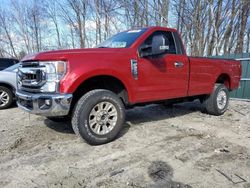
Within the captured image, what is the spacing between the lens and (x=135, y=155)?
3.78 m

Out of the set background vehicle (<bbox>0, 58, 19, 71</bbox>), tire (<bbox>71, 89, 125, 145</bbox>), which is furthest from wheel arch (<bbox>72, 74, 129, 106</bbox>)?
background vehicle (<bbox>0, 58, 19, 71</bbox>)

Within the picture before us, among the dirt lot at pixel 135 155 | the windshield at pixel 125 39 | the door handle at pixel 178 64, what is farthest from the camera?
the door handle at pixel 178 64

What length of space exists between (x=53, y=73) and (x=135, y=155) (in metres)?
1.74

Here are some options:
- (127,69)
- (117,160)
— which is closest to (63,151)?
(117,160)

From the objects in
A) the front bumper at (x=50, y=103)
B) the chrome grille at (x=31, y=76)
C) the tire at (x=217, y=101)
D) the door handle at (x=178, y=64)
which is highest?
the door handle at (x=178, y=64)

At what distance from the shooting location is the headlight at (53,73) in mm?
3787

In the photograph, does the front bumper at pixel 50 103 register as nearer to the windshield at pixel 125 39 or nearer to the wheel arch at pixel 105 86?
the wheel arch at pixel 105 86

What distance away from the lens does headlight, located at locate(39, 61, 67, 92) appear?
3.79 metres

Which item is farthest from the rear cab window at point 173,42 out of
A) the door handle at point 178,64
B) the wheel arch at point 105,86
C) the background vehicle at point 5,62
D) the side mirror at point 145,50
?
the background vehicle at point 5,62

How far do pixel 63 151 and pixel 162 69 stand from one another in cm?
239

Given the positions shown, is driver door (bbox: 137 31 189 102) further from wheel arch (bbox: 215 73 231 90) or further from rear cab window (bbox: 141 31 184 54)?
wheel arch (bbox: 215 73 231 90)

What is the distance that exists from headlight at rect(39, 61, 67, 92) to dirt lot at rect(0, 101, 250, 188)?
1.02 m

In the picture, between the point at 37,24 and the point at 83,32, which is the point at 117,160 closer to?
the point at 83,32

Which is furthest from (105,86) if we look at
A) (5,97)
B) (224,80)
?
(5,97)
